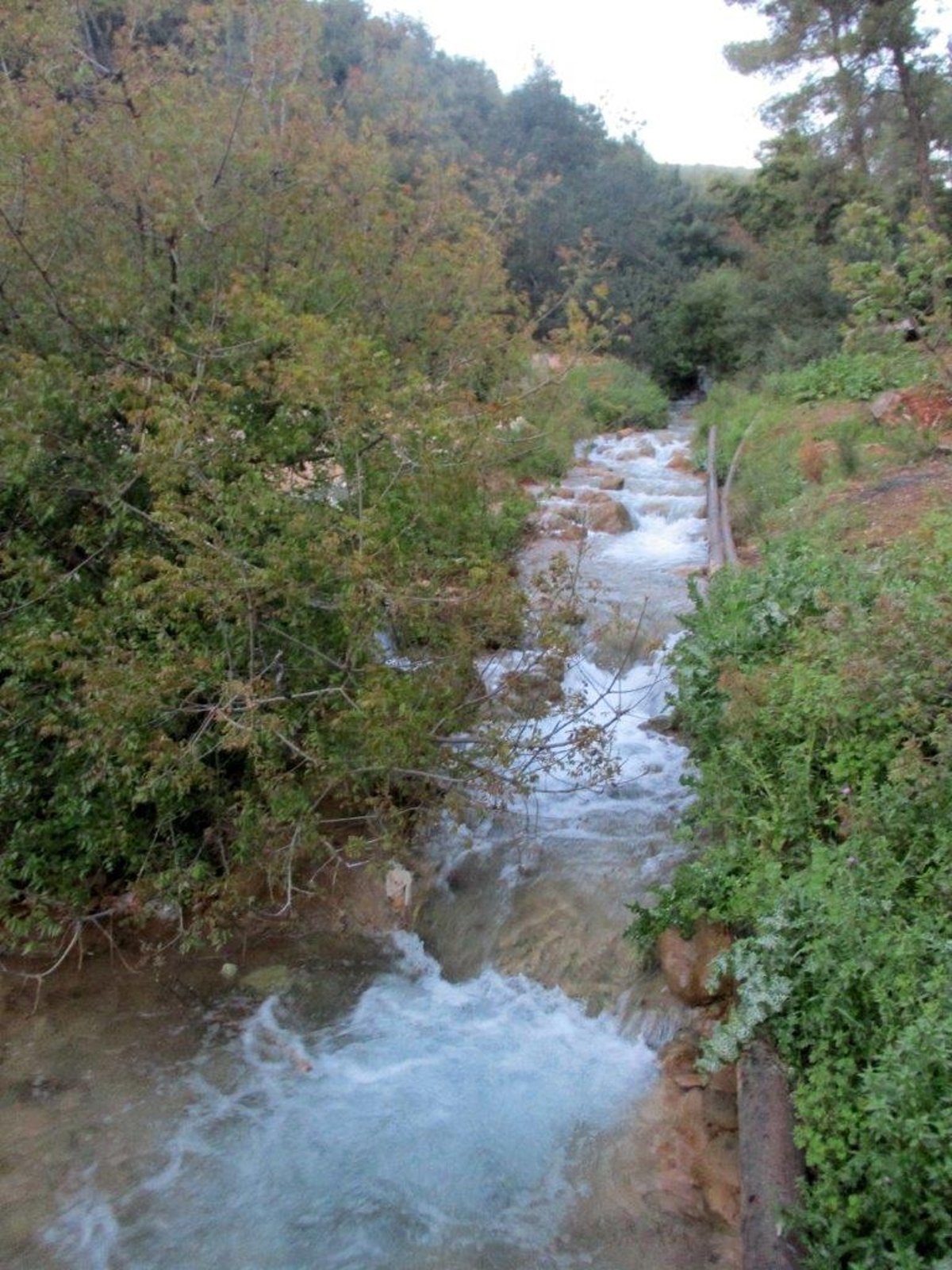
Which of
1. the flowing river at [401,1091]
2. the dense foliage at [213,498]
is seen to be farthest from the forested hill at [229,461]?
the flowing river at [401,1091]

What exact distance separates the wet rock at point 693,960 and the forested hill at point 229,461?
154cm

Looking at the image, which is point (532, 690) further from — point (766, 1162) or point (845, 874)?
point (766, 1162)

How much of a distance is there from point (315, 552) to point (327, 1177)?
3122 millimetres

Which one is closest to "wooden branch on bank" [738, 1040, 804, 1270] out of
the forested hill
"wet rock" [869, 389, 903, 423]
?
the forested hill

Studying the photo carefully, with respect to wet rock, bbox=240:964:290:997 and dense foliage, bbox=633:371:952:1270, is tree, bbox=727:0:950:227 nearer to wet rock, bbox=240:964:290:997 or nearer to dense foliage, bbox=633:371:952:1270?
dense foliage, bbox=633:371:952:1270

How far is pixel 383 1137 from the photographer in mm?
4672

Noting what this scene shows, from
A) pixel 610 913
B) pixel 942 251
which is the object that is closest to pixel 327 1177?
pixel 610 913

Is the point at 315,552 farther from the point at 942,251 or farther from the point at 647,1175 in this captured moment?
the point at 942,251

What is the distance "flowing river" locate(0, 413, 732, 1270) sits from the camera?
13.4 ft

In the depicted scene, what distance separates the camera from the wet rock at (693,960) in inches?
191

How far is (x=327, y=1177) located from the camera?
4.45 m

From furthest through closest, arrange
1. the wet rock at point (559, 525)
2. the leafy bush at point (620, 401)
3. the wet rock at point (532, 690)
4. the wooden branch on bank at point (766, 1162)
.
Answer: the leafy bush at point (620, 401) < the wet rock at point (559, 525) < the wet rock at point (532, 690) < the wooden branch on bank at point (766, 1162)

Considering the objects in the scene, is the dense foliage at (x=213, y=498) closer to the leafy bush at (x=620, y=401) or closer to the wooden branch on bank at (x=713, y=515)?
the wooden branch on bank at (x=713, y=515)

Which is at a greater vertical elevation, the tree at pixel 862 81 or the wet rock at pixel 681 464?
the tree at pixel 862 81
